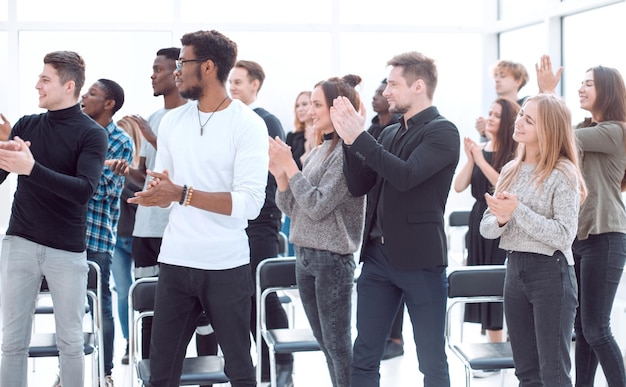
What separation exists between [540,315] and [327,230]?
0.93 metres

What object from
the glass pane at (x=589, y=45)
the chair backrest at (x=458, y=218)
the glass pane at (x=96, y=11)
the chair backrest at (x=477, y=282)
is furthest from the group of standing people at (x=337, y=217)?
the glass pane at (x=96, y=11)

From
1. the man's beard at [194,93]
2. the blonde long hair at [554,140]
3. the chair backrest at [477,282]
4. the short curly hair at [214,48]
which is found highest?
the short curly hair at [214,48]

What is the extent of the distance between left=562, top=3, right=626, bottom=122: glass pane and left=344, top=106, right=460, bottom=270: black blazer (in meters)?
2.55

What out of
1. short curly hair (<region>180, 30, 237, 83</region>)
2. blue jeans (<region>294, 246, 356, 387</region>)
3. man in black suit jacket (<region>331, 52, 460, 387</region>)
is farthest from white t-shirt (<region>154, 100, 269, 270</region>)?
blue jeans (<region>294, 246, 356, 387</region>)

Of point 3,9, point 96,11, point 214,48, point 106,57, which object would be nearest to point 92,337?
point 214,48

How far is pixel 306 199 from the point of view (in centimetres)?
334

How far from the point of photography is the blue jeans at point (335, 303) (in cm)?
335

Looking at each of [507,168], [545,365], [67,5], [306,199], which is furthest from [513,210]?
[67,5]

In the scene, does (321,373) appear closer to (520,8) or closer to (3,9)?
(520,8)

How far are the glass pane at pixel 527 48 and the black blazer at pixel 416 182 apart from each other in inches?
129

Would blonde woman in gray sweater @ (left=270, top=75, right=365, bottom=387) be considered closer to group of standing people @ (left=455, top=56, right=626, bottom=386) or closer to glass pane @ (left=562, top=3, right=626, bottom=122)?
group of standing people @ (left=455, top=56, right=626, bottom=386)

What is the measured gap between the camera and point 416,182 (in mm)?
3025

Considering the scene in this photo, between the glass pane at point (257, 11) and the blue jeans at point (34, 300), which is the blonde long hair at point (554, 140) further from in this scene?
the glass pane at point (257, 11)

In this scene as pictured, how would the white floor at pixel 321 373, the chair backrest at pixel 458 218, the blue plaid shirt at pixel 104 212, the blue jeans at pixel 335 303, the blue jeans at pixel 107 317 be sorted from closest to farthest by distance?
the blue jeans at pixel 335 303, the blue plaid shirt at pixel 104 212, the blue jeans at pixel 107 317, the white floor at pixel 321 373, the chair backrest at pixel 458 218
